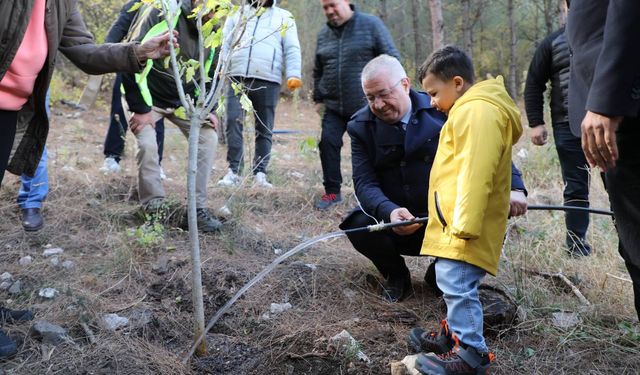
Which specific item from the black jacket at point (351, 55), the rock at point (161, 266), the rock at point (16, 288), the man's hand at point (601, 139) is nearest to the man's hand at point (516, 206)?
the man's hand at point (601, 139)

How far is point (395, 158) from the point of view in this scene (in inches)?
114

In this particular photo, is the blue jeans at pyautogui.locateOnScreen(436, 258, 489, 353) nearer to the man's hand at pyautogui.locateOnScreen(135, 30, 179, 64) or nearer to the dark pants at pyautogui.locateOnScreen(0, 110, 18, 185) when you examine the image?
the man's hand at pyautogui.locateOnScreen(135, 30, 179, 64)

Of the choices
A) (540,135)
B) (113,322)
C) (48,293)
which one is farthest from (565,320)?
(48,293)

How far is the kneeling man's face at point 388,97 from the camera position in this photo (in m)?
2.70

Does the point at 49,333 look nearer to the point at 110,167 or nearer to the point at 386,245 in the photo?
the point at 386,245

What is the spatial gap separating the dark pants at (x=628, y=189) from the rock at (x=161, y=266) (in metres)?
2.30

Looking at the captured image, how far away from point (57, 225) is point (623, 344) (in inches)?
137

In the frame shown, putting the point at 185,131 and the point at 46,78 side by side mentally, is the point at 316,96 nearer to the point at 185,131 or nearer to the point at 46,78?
the point at 185,131

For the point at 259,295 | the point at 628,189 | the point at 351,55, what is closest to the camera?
the point at 628,189

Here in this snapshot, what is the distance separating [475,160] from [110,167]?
4135 millimetres

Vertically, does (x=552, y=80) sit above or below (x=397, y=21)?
above

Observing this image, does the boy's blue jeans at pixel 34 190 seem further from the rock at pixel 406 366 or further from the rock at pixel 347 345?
the rock at pixel 406 366

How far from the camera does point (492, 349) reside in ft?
7.90

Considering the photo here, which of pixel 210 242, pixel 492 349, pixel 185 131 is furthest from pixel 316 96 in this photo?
pixel 492 349
